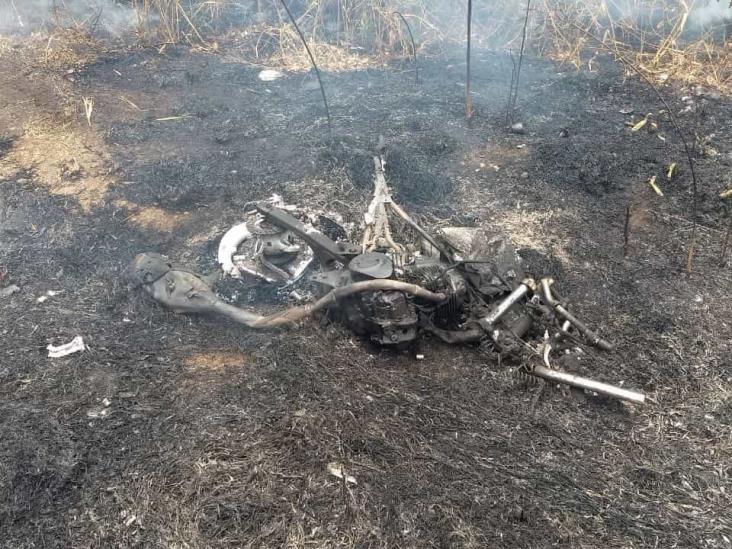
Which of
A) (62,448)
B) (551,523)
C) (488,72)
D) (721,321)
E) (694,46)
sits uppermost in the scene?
(694,46)

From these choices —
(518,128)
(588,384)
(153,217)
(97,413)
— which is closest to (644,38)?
(518,128)

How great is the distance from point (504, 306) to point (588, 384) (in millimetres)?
684

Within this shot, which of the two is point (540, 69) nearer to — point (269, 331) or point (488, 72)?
point (488, 72)

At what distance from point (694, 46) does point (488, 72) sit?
2785 millimetres

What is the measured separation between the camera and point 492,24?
8.82 m

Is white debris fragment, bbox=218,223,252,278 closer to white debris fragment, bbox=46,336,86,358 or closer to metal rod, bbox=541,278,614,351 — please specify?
white debris fragment, bbox=46,336,86,358

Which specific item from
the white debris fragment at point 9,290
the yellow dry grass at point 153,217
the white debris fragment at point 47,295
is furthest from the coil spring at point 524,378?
the white debris fragment at point 9,290

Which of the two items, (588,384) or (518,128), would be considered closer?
(588,384)

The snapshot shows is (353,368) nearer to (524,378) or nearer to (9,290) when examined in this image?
(524,378)

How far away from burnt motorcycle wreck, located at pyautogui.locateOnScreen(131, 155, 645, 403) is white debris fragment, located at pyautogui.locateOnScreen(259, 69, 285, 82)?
421 centimetres

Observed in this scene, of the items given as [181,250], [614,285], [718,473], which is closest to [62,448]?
[181,250]

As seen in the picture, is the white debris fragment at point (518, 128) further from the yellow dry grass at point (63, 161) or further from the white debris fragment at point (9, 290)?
the white debris fragment at point (9, 290)

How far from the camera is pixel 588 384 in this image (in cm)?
323

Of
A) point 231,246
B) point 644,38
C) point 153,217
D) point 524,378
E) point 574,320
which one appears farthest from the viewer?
point 644,38
